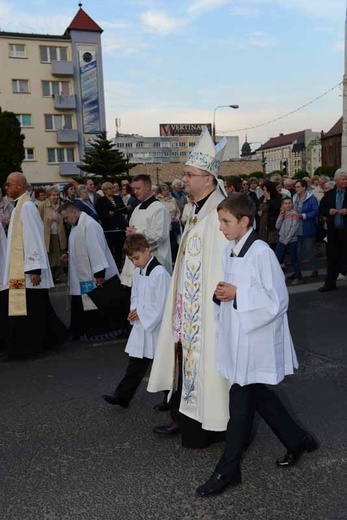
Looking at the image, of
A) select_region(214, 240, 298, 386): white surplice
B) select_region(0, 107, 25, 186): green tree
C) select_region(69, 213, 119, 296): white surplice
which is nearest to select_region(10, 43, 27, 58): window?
select_region(0, 107, 25, 186): green tree

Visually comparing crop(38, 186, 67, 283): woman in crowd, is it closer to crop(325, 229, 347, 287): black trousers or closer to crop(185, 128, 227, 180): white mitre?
crop(325, 229, 347, 287): black trousers

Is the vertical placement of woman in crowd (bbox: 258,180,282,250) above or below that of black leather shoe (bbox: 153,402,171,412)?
above

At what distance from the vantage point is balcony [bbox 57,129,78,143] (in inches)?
1721

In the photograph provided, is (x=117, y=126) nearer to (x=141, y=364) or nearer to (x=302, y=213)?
(x=302, y=213)

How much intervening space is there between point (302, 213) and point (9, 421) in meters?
→ 7.34

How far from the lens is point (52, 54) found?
43.8m

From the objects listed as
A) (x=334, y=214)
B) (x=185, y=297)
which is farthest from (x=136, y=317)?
(x=334, y=214)

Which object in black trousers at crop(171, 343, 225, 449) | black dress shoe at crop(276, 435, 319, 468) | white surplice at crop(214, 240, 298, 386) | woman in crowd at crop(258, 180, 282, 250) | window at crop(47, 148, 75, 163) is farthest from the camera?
window at crop(47, 148, 75, 163)

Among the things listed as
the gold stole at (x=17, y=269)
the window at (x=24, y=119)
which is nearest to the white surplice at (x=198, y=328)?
the gold stole at (x=17, y=269)

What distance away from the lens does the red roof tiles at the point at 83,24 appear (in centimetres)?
4353

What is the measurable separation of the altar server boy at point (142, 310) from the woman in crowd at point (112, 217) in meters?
6.64

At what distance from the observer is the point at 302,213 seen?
10.0m

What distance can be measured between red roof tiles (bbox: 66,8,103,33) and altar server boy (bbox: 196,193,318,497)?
4551 cm

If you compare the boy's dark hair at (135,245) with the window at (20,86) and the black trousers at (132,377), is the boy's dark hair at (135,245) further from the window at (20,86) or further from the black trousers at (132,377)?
the window at (20,86)
